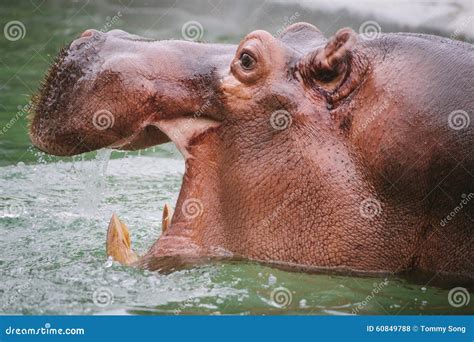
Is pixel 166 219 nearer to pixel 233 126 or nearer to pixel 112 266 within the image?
pixel 112 266

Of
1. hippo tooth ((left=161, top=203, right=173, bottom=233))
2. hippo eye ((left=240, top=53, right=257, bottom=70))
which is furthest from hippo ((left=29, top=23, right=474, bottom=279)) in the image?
hippo tooth ((left=161, top=203, right=173, bottom=233))

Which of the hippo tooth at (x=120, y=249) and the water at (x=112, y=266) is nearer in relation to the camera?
the water at (x=112, y=266)

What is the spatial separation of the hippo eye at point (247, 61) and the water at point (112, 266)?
953mm

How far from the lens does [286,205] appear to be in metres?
4.29

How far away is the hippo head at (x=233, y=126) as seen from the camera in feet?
13.9

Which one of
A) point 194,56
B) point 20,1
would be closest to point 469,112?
point 194,56

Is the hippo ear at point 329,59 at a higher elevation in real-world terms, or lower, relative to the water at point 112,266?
higher

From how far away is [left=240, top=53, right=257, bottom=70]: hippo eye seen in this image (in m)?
4.26

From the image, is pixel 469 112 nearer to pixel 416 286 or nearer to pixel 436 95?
pixel 436 95

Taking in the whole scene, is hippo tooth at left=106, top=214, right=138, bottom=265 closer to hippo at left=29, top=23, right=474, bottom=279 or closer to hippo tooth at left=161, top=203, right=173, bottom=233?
hippo at left=29, top=23, right=474, bottom=279

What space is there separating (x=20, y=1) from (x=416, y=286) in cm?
993

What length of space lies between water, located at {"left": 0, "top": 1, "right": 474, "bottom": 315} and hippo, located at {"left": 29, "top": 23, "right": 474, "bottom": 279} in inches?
4.0

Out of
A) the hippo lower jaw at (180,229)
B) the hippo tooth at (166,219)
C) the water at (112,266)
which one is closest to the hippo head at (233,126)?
the hippo lower jaw at (180,229)

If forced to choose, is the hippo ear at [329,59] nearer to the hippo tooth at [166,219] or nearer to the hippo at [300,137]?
the hippo at [300,137]
